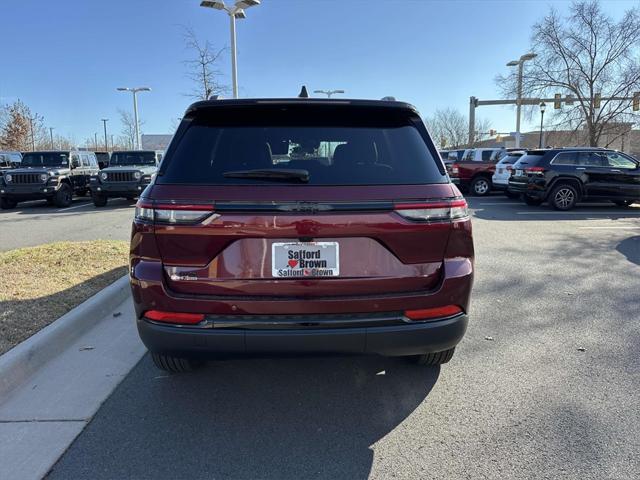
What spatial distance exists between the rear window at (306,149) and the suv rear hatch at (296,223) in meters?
0.01

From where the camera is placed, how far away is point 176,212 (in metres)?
2.48

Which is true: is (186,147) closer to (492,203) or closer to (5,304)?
(5,304)

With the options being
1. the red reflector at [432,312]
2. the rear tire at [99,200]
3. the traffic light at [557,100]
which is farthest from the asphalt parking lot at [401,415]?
the traffic light at [557,100]

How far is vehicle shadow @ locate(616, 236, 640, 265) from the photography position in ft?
24.2

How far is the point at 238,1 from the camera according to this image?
645 inches

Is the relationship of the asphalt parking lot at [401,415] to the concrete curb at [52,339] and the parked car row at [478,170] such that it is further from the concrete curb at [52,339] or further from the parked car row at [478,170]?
the parked car row at [478,170]

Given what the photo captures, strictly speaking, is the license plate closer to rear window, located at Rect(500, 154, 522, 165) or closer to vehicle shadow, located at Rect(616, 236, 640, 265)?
vehicle shadow, located at Rect(616, 236, 640, 265)

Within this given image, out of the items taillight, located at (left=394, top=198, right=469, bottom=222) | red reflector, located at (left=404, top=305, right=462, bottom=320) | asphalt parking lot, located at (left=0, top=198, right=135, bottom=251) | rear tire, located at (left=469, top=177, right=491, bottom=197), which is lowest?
asphalt parking lot, located at (left=0, top=198, right=135, bottom=251)

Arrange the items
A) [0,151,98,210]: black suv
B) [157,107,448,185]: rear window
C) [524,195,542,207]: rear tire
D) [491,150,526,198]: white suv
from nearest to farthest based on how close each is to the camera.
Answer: [157,107,448,185]: rear window, [524,195,542,207]: rear tire, [0,151,98,210]: black suv, [491,150,526,198]: white suv

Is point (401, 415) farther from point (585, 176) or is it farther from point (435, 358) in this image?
point (585, 176)

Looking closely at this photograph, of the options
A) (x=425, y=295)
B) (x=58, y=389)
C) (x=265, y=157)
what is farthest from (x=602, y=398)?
(x=58, y=389)

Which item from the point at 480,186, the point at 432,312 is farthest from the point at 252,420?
the point at 480,186

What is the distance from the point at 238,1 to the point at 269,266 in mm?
16446

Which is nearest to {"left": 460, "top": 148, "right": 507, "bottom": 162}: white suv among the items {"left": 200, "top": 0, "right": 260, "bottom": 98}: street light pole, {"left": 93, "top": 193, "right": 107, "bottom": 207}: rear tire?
{"left": 200, "top": 0, "right": 260, "bottom": 98}: street light pole
